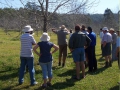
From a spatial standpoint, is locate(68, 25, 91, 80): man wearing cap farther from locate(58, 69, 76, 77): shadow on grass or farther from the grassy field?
locate(58, 69, 76, 77): shadow on grass

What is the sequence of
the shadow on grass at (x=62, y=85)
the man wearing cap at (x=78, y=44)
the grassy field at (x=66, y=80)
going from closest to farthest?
the shadow on grass at (x=62, y=85), the grassy field at (x=66, y=80), the man wearing cap at (x=78, y=44)

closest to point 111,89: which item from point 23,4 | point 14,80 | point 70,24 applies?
point 14,80

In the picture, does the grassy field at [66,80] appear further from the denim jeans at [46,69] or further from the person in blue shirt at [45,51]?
the person in blue shirt at [45,51]

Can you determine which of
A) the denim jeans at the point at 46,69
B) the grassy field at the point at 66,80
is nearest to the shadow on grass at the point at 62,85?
the grassy field at the point at 66,80

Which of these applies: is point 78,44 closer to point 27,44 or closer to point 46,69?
point 46,69

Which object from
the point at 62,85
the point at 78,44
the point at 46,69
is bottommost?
the point at 62,85

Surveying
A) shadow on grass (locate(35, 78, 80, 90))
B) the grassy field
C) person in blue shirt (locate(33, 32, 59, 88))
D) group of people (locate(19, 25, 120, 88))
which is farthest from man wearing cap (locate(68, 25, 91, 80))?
person in blue shirt (locate(33, 32, 59, 88))

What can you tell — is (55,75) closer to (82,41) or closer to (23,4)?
(82,41)

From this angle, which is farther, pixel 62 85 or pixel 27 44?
pixel 62 85

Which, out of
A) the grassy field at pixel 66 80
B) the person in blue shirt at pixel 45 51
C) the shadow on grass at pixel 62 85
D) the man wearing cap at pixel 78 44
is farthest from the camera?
the man wearing cap at pixel 78 44

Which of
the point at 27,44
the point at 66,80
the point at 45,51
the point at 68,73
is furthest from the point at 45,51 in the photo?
the point at 68,73

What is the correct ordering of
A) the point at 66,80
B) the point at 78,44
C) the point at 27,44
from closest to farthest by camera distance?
the point at 27,44 → the point at 78,44 → the point at 66,80

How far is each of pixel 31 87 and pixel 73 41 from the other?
215cm

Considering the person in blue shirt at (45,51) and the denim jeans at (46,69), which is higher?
the person in blue shirt at (45,51)
